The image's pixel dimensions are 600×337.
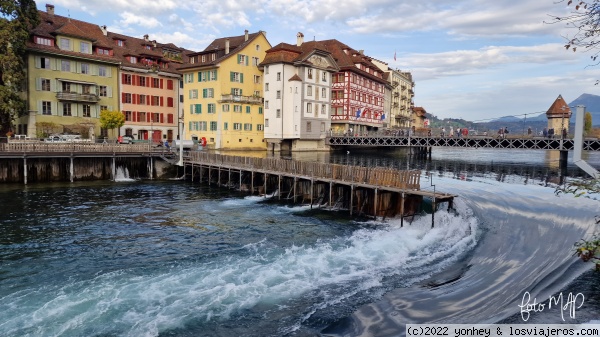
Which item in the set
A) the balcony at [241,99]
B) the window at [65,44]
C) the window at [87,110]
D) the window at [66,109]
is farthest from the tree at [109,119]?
the balcony at [241,99]

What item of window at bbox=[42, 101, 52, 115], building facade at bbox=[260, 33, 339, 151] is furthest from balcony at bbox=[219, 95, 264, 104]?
window at bbox=[42, 101, 52, 115]

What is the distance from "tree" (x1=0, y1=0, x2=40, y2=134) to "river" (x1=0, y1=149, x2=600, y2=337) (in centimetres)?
2333

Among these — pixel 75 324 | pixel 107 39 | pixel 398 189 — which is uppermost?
pixel 107 39

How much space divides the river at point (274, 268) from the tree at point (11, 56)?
23.3 metres

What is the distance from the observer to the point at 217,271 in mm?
16031

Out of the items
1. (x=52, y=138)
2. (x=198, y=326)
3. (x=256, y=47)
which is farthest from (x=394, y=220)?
(x=256, y=47)

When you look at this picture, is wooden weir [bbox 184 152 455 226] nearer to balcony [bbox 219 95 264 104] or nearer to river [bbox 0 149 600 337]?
river [bbox 0 149 600 337]

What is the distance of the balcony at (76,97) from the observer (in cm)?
5669

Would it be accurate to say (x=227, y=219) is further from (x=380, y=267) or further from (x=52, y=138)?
(x=52, y=138)

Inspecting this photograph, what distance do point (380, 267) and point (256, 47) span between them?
63534 millimetres

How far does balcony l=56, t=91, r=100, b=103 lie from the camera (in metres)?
56.7

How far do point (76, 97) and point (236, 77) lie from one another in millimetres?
24577

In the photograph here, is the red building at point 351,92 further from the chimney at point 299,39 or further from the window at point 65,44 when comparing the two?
the window at point 65,44

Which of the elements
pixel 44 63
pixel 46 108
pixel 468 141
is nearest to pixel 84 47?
pixel 44 63
